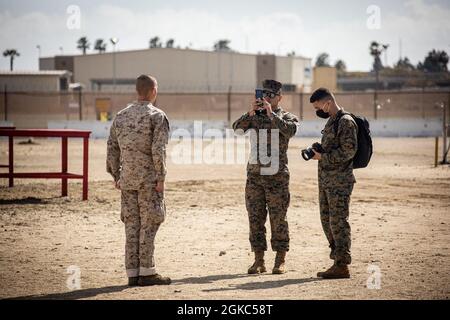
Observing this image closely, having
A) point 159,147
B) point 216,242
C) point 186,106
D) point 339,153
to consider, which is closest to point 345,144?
point 339,153

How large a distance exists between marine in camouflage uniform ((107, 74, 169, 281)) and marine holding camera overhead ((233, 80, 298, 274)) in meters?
1.14

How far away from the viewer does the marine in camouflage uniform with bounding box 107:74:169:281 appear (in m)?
7.19

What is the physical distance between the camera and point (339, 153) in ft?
25.0

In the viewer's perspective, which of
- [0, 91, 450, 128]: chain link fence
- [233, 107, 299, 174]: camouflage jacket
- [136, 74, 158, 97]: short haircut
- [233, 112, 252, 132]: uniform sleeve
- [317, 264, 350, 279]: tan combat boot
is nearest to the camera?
[136, 74, 158, 97]: short haircut

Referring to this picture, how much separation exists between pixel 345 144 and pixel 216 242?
3.12m

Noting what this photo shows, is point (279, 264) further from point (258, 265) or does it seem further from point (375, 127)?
point (375, 127)

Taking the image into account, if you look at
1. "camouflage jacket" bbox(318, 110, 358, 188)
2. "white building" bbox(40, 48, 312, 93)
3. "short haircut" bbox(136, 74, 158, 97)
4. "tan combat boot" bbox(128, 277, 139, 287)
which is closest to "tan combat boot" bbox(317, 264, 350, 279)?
"camouflage jacket" bbox(318, 110, 358, 188)

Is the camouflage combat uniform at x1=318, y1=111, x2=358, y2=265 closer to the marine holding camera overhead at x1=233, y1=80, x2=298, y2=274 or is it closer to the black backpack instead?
the black backpack

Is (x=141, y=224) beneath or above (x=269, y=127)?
beneath

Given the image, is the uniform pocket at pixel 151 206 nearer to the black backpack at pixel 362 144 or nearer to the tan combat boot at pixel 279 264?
the tan combat boot at pixel 279 264

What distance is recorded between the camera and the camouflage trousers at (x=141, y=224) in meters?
7.20

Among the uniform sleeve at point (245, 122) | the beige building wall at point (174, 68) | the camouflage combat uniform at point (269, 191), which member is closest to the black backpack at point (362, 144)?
the camouflage combat uniform at point (269, 191)

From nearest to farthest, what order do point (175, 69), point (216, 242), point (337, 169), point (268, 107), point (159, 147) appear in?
point (159, 147) < point (337, 169) < point (268, 107) < point (216, 242) < point (175, 69)

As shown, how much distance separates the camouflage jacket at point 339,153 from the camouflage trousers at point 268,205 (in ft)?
1.47
